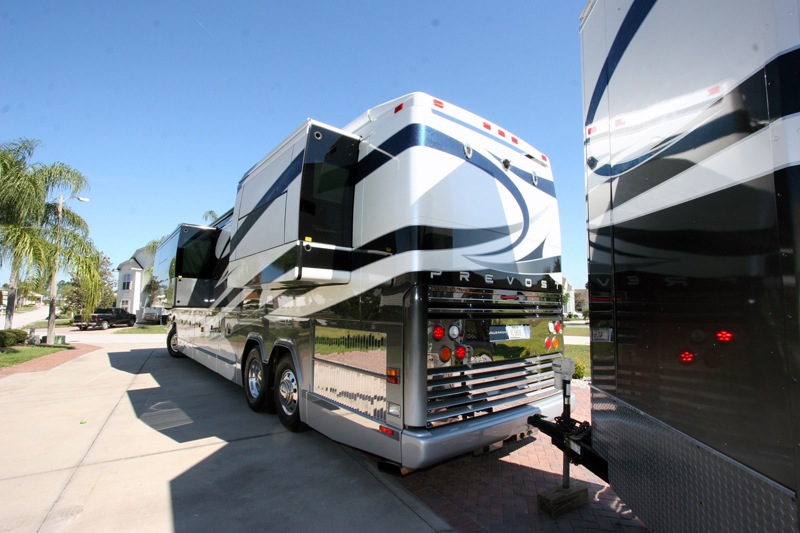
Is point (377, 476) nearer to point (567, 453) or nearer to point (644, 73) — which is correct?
point (567, 453)

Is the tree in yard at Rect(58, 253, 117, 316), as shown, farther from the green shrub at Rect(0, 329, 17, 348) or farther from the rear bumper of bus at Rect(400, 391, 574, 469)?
the rear bumper of bus at Rect(400, 391, 574, 469)

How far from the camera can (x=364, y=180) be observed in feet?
12.1

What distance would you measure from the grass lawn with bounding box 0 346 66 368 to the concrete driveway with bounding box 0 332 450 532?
5.60 m

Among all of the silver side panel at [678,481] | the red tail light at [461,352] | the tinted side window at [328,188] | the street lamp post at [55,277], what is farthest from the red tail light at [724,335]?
the street lamp post at [55,277]

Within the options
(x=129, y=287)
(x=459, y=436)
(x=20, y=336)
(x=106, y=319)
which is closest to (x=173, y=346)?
(x=20, y=336)

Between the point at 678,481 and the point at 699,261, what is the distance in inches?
38.7

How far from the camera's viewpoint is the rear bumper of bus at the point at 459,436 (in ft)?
9.35

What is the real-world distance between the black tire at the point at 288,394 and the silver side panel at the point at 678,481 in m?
3.02

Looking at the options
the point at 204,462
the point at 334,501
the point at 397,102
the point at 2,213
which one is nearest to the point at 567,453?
the point at 334,501

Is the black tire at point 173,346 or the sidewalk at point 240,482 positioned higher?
the black tire at point 173,346

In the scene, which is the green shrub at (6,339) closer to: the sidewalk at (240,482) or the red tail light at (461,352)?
the sidewalk at (240,482)

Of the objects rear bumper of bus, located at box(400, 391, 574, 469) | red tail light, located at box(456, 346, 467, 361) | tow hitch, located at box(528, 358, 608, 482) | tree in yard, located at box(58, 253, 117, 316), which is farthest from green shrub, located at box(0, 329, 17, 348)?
tow hitch, located at box(528, 358, 608, 482)

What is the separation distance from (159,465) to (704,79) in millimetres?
5048

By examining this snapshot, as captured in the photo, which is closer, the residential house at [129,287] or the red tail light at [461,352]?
the red tail light at [461,352]
